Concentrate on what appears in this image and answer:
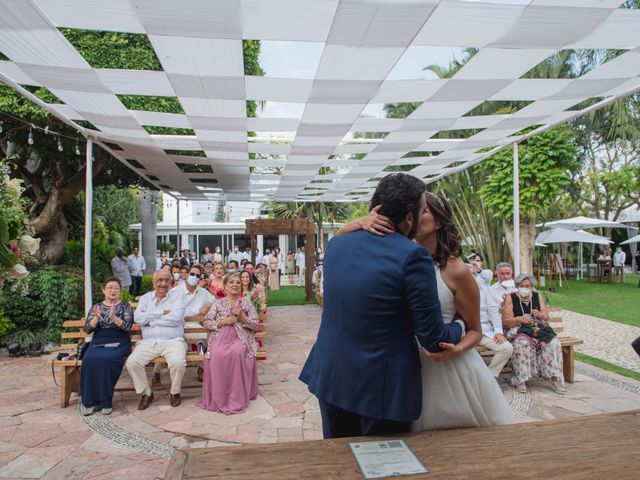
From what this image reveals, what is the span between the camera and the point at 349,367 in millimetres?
1618

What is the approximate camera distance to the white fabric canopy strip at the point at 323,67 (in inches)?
116

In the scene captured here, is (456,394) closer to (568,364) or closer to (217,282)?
(568,364)

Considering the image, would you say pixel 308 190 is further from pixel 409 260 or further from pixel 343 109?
pixel 409 260

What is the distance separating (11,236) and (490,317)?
14.4ft

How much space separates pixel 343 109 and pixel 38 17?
274 cm

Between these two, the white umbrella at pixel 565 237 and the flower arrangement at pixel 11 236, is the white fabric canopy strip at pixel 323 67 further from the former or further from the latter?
the white umbrella at pixel 565 237

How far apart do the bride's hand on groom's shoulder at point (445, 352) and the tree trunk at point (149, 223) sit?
13625mm

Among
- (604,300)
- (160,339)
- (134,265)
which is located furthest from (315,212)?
(160,339)

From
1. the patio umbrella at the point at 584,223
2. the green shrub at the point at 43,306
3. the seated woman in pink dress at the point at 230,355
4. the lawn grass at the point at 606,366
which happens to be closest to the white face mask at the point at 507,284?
the lawn grass at the point at 606,366

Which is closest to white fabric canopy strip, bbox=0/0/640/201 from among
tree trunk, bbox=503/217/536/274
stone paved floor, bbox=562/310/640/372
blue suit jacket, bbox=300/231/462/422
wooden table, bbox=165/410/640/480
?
blue suit jacket, bbox=300/231/462/422

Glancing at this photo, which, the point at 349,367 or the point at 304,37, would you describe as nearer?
the point at 349,367

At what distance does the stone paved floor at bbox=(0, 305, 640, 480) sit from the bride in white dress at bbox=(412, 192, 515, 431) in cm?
223

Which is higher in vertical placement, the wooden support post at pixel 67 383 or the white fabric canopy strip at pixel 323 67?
the white fabric canopy strip at pixel 323 67

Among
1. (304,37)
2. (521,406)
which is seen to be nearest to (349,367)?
(304,37)
